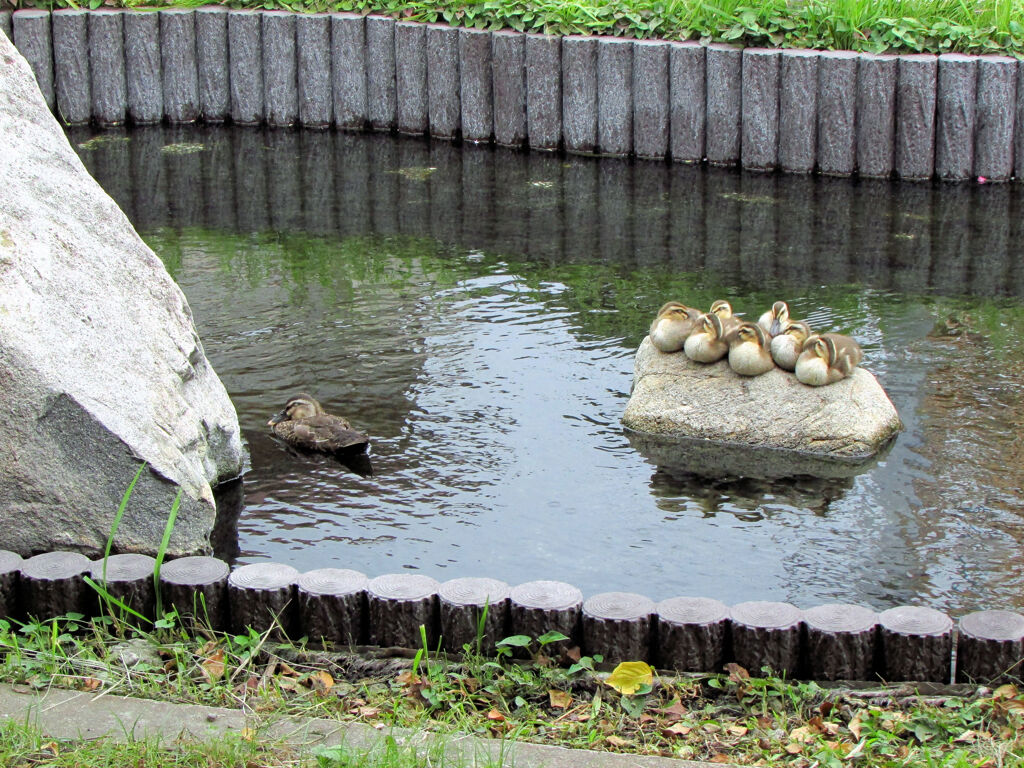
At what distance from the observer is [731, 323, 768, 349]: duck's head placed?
731 centimetres

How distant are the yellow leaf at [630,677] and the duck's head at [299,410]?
2.79 meters

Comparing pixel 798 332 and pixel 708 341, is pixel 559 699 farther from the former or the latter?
pixel 798 332

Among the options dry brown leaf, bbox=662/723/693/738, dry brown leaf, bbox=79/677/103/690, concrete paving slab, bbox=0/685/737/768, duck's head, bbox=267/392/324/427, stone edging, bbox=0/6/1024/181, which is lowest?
dry brown leaf, bbox=662/723/693/738

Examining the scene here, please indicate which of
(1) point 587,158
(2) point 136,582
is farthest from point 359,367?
(1) point 587,158

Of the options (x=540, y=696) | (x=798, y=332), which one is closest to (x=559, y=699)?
(x=540, y=696)

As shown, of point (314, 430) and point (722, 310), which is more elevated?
point (722, 310)

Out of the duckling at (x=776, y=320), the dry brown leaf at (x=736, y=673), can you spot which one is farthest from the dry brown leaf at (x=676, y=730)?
the duckling at (x=776, y=320)

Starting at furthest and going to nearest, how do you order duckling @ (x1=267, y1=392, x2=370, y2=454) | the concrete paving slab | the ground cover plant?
Result: duckling @ (x1=267, y1=392, x2=370, y2=454)
the ground cover plant
the concrete paving slab

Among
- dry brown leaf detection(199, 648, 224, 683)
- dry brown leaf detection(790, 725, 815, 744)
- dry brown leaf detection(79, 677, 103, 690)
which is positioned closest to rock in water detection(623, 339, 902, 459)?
dry brown leaf detection(790, 725, 815, 744)

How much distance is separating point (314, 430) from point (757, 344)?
2333 mm

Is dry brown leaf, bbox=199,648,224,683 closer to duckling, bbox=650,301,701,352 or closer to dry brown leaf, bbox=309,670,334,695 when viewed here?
dry brown leaf, bbox=309,670,334,695

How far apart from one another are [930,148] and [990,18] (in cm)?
130

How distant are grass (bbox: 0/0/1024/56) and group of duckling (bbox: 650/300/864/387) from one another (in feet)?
17.7

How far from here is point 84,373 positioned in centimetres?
574
